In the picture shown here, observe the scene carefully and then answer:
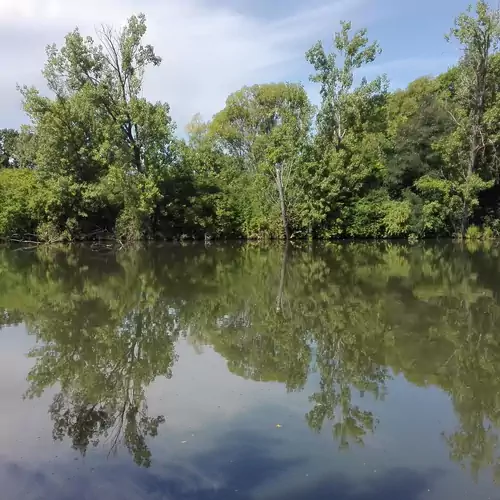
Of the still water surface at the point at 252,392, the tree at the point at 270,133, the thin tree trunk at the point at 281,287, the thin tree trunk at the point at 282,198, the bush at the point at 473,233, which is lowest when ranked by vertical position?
the still water surface at the point at 252,392

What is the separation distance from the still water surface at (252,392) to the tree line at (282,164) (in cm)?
1644

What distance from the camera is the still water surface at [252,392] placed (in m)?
4.41

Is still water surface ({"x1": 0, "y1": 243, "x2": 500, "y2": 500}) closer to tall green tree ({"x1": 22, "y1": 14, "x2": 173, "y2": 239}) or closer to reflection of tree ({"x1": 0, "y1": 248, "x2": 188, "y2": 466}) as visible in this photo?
reflection of tree ({"x1": 0, "y1": 248, "x2": 188, "y2": 466})

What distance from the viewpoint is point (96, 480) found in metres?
4.43

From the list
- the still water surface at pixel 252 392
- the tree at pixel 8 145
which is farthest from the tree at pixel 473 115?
the tree at pixel 8 145

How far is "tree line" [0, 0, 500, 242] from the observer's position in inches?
1105

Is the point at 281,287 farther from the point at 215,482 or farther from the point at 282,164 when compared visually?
the point at 282,164

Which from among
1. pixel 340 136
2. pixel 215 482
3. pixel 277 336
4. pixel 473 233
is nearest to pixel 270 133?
pixel 340 136

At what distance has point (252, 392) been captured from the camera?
20.9ft

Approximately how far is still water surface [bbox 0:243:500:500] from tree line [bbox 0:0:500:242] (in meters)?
16.4

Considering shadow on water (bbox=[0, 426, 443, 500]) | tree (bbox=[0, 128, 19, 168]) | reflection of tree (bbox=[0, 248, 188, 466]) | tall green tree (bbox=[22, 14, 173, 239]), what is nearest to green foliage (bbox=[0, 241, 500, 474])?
reflection of tree (bbox=[0, 248, 188, 466])

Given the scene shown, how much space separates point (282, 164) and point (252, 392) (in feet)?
80.8

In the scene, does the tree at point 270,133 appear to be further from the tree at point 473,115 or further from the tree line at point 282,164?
the tree at point 473,115

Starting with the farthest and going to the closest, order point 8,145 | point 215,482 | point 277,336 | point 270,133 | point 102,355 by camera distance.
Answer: point 8,145, point 270,133, point 277,336, point 102,355, point 215,482
